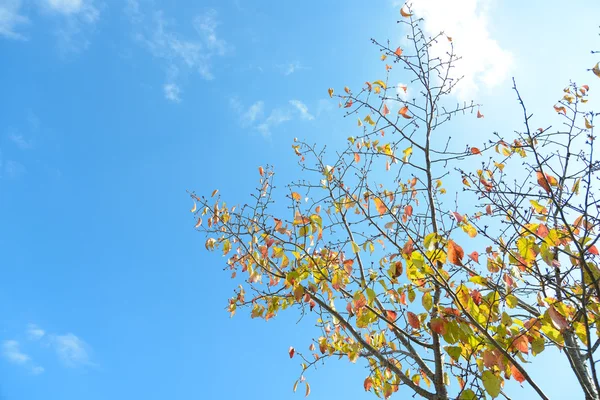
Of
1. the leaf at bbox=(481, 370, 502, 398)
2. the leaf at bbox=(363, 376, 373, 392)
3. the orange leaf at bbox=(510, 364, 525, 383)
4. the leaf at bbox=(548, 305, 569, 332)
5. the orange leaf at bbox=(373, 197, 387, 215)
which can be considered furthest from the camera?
the leaf at bbox=(363, 376, 373, 392)

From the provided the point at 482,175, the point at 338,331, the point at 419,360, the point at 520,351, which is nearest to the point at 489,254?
the point at 482,175

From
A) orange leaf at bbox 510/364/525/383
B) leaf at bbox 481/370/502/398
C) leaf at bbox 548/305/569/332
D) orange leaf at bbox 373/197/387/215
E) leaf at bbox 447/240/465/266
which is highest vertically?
orange leaf at bbox 373/197/387/215

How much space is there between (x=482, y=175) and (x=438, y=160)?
48 cm

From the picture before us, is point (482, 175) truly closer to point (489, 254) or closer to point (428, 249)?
point (489, 254)

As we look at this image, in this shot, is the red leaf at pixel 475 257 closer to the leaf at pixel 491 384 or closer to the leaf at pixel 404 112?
the leaf at pixel 491 384

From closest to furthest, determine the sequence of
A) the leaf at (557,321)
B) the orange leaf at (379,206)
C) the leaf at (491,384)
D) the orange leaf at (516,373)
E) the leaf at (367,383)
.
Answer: the leaf at (557,321), the leaf at (491,384), the orange leaf at (516,373), the orange leaf at (379,206), the leaf at (367,383)

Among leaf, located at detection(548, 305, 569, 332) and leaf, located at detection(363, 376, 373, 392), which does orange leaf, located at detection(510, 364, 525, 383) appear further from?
leaf, located at detection(363, 376, 373, 392)

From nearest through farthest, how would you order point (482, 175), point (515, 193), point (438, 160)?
point (515, 193) → point (482, 175) → point (438, 160)

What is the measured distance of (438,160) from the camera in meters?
3.41

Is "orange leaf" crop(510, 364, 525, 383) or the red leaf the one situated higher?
the red leaf

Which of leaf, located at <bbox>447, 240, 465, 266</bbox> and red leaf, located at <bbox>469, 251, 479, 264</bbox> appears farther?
red leaf, located at <bbox>469, 251, 479, 264</bbox>

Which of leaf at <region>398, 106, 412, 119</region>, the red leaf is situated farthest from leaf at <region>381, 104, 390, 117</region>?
the red leaf

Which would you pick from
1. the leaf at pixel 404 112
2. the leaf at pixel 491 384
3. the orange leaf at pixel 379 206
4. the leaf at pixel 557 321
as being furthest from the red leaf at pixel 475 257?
the leaf at pixel 404 112

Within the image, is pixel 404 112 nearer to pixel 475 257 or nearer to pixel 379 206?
pixel 379 206
